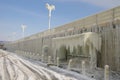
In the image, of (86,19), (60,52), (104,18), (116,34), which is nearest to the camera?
(116,34)

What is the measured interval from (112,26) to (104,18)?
1.38 m

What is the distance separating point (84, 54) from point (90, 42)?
4.15 feet

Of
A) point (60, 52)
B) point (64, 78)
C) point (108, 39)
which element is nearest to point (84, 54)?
point (108, 39)

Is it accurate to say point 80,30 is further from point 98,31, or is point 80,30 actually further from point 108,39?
point 108,39

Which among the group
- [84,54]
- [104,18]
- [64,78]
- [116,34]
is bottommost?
[64,78]

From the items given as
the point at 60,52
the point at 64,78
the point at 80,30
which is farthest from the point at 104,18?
the point at 60,52

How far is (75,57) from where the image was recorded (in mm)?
17969

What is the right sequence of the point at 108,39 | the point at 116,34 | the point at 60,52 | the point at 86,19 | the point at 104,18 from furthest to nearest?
the point at 60,52 < the point at 86,19 < the point at 104,18 < the point at 108,39 < the point at 116,34

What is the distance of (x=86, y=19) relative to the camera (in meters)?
17.9

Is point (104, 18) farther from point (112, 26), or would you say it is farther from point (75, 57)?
point (75, 57)

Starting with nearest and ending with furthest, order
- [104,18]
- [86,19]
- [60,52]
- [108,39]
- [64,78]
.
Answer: [64,78]
[108,39]
[104,18]
[86,19]
[60,52]

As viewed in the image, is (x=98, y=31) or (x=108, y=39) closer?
(x=108, y=39)

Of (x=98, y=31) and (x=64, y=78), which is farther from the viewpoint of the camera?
(x=98, y=31)

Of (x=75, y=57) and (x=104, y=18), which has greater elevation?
(x=104, y=18)
